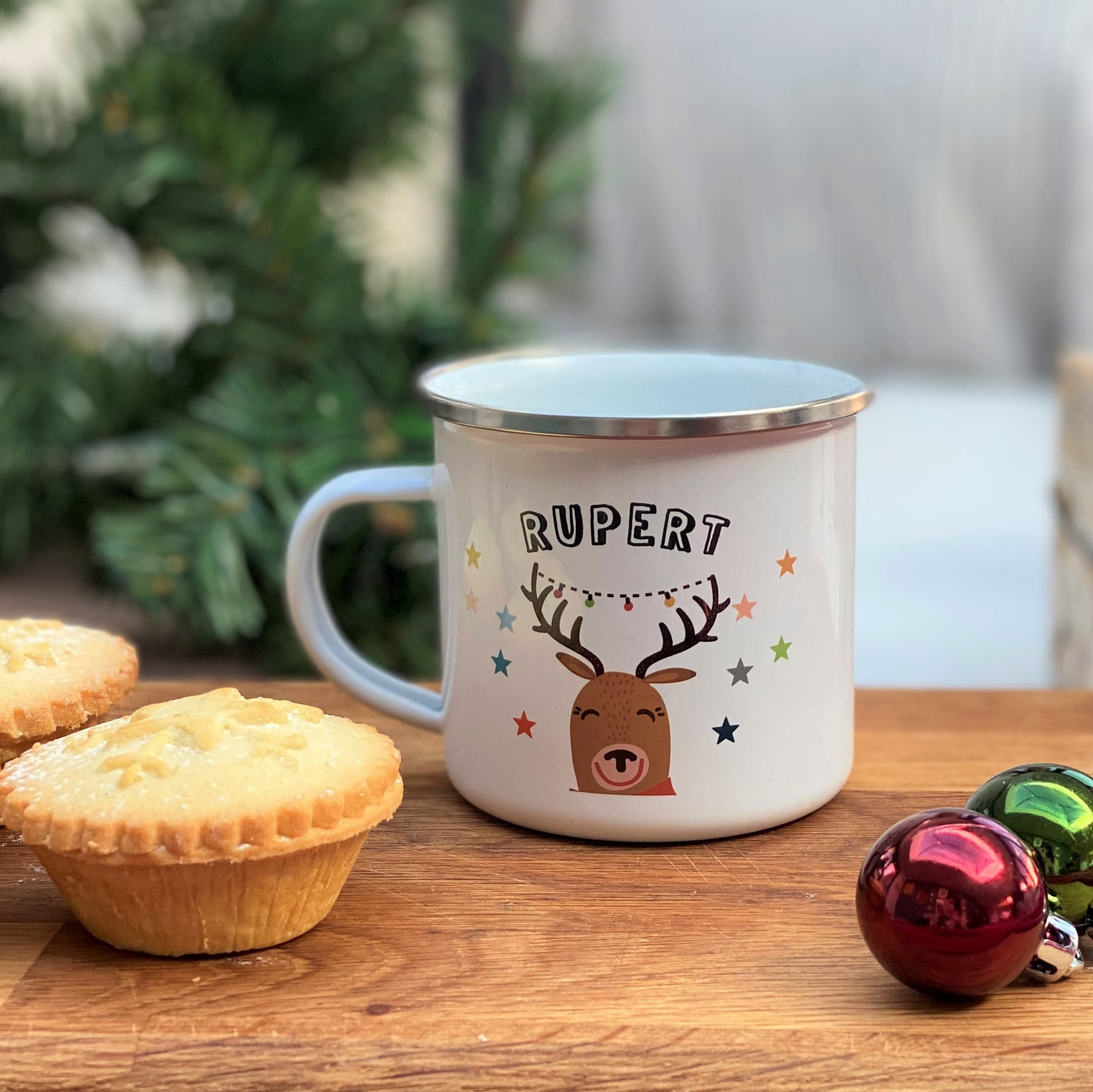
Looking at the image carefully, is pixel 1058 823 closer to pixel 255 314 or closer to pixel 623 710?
pixel 623 710

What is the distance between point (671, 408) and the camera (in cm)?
67

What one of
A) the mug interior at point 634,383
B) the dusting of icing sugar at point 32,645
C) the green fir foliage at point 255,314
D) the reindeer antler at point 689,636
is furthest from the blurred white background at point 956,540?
the dusting of icing sugar at point 32,645

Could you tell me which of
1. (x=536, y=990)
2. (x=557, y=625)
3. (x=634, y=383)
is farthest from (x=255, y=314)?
(x=536, y=990)

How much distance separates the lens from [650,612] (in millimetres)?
519

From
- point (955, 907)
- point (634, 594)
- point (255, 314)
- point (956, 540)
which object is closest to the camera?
point (955, 907)

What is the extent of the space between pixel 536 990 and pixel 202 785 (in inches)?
5.2

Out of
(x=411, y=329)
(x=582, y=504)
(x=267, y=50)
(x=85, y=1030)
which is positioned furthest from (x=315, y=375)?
(x=85, y=1030)

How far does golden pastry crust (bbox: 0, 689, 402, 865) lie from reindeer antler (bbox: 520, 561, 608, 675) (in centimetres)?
8

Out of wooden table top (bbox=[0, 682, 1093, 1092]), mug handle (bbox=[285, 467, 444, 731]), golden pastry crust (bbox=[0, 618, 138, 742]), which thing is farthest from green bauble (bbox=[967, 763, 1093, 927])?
golden pastry crust (bbox=[0, 618, 138, 742])

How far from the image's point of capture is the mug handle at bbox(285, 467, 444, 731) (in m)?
0.60

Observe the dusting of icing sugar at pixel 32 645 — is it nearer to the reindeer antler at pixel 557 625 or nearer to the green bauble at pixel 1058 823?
the reindeer antler at pixel 557 625

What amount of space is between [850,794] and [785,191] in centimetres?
120

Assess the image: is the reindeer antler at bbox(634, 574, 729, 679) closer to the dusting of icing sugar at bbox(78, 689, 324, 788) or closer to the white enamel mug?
the white enamel mug

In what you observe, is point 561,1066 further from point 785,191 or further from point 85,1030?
point 785,191
